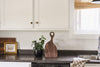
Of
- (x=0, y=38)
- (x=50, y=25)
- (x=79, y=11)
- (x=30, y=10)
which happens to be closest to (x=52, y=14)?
(x=50, y=25)

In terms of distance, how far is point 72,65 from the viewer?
198cm

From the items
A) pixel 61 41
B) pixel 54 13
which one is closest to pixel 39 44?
pixel 61 41

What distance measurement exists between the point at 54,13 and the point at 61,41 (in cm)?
55

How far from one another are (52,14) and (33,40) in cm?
62

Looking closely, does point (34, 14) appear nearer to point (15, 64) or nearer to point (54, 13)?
point (54, 13)

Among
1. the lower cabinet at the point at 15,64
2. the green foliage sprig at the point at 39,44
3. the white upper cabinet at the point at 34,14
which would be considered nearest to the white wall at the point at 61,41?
the green foliage sprig at the point at 39,44

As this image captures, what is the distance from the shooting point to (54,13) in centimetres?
231

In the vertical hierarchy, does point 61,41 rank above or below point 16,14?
below

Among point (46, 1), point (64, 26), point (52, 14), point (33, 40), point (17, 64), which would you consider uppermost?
point (46, 1)

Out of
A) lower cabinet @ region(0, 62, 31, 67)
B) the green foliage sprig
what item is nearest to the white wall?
the green foliage sprig

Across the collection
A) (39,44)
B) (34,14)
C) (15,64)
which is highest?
(34,14)

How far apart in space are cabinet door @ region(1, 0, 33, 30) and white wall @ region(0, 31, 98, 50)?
1.08 ft

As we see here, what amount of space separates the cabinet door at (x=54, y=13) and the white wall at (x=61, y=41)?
1.05 ft

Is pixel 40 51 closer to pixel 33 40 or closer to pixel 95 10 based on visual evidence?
pixel 33 40
